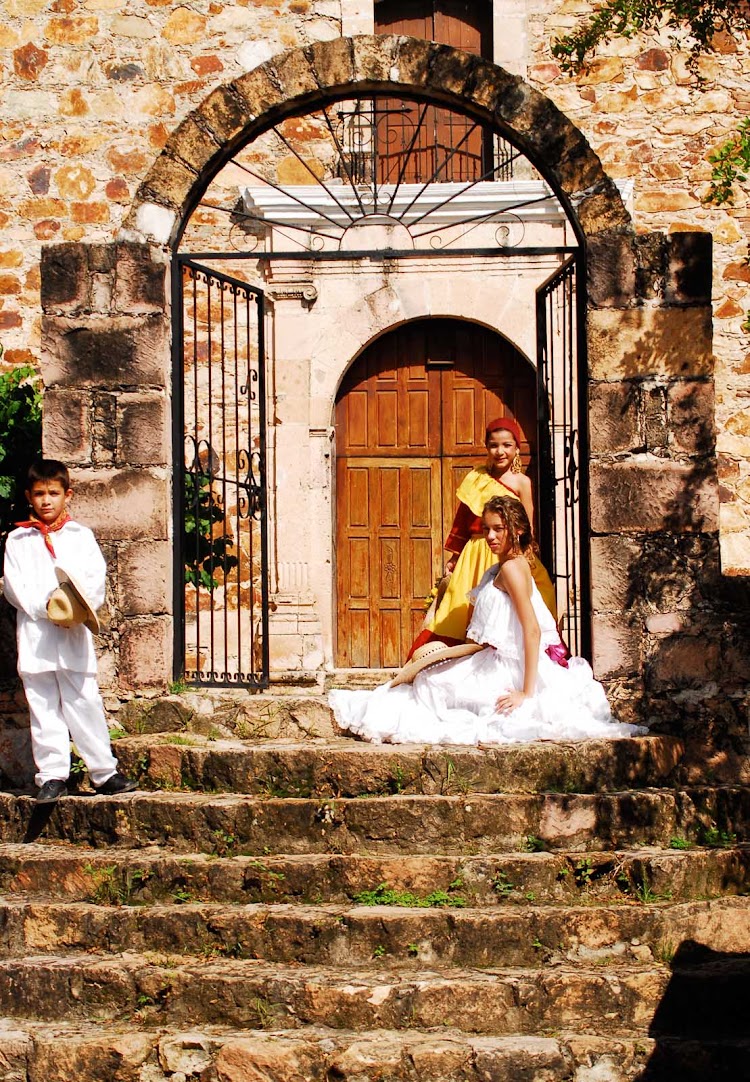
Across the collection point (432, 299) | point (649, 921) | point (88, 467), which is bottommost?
point (649, 921)

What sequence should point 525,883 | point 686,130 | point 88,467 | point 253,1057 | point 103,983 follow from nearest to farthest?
point 253,1057, point 103,983, point 525,883, point 88,467, point 686,130

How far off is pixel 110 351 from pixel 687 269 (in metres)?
2.82

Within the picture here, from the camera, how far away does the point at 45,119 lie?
35.5 feet

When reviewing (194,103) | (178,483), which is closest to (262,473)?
(178,483)

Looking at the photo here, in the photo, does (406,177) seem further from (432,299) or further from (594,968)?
(594,968)

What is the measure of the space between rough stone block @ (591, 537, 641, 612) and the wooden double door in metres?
4.14

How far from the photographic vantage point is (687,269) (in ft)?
21.9

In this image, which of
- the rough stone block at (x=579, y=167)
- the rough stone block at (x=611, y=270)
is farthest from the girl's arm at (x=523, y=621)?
the rough stone block at (x=579, y=167)

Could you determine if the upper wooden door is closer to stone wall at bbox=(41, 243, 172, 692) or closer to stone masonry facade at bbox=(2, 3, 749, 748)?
stone masonry facade at bbox=(2, 3, 749, 748)

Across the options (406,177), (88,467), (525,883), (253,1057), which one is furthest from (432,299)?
(253,1057)

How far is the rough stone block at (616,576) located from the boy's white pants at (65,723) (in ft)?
7.80

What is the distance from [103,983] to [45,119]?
789 centimetres

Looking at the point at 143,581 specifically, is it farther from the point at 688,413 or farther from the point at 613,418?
the point at 688,413

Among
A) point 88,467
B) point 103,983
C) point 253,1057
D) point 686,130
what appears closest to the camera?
point 253,1057
